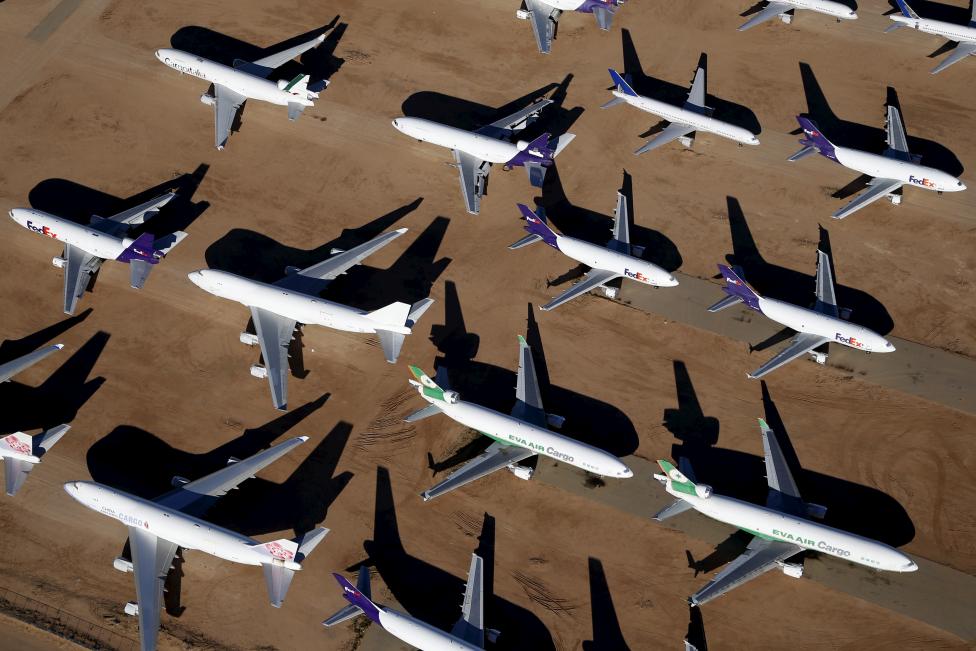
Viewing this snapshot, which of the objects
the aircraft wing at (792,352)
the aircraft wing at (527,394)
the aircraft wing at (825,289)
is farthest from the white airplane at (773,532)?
the aircraft wing at (825,289)

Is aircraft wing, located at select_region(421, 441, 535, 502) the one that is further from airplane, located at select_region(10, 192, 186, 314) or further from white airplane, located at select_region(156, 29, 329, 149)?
white airplane, located at select_region(156, 29, 329, 149)

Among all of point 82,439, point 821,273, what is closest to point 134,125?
point 82,439

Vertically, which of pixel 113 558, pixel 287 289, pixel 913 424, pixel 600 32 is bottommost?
pixel 113 558

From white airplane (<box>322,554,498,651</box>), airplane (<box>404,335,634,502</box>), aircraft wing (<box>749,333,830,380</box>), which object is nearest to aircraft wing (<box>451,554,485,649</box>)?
white airplane (<box>322,554,498,651</box>)

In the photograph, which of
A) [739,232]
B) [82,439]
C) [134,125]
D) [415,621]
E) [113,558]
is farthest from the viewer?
[134,125]

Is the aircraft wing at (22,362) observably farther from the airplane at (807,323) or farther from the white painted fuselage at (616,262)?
the airplane at (807,323)

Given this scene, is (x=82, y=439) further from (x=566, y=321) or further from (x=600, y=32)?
(x=600, y=32)

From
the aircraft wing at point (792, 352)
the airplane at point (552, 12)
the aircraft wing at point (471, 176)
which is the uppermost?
the airplane at point (552, 12)
